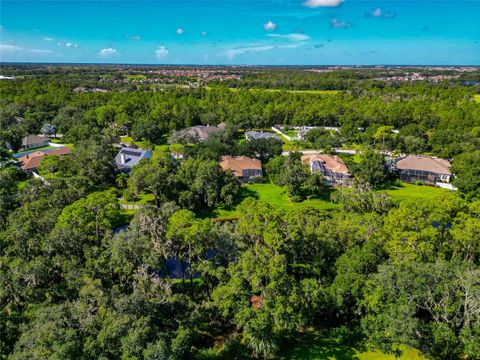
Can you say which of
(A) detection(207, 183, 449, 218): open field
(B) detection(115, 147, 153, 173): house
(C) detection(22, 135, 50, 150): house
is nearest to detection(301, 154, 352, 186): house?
(A) detection(207, 183, 449, 218): open field

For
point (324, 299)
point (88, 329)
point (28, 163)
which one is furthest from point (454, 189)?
point (28, 163)

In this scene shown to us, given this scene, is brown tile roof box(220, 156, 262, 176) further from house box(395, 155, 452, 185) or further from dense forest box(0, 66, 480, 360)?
house box(395, 155, 452, 185)

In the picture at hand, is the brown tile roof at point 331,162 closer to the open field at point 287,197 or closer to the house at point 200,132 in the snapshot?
the open field at point 287,197

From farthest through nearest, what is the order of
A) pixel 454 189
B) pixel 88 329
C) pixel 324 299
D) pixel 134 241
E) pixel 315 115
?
pixel 315 115 < pixel 454 189 < pixel 134 241 < pixel 324 299 < pixel 88 329

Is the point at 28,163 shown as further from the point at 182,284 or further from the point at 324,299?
the point at 324,299

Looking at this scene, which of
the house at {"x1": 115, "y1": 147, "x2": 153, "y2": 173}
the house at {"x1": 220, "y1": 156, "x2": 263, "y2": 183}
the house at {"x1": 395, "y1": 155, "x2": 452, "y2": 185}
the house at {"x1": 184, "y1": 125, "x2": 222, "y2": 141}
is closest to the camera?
the house at {"x1": 395, "y1": 155, "x2": 452, "y2": 185}

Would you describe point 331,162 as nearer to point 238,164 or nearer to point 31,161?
point 238,164

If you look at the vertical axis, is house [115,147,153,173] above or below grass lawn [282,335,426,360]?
above
